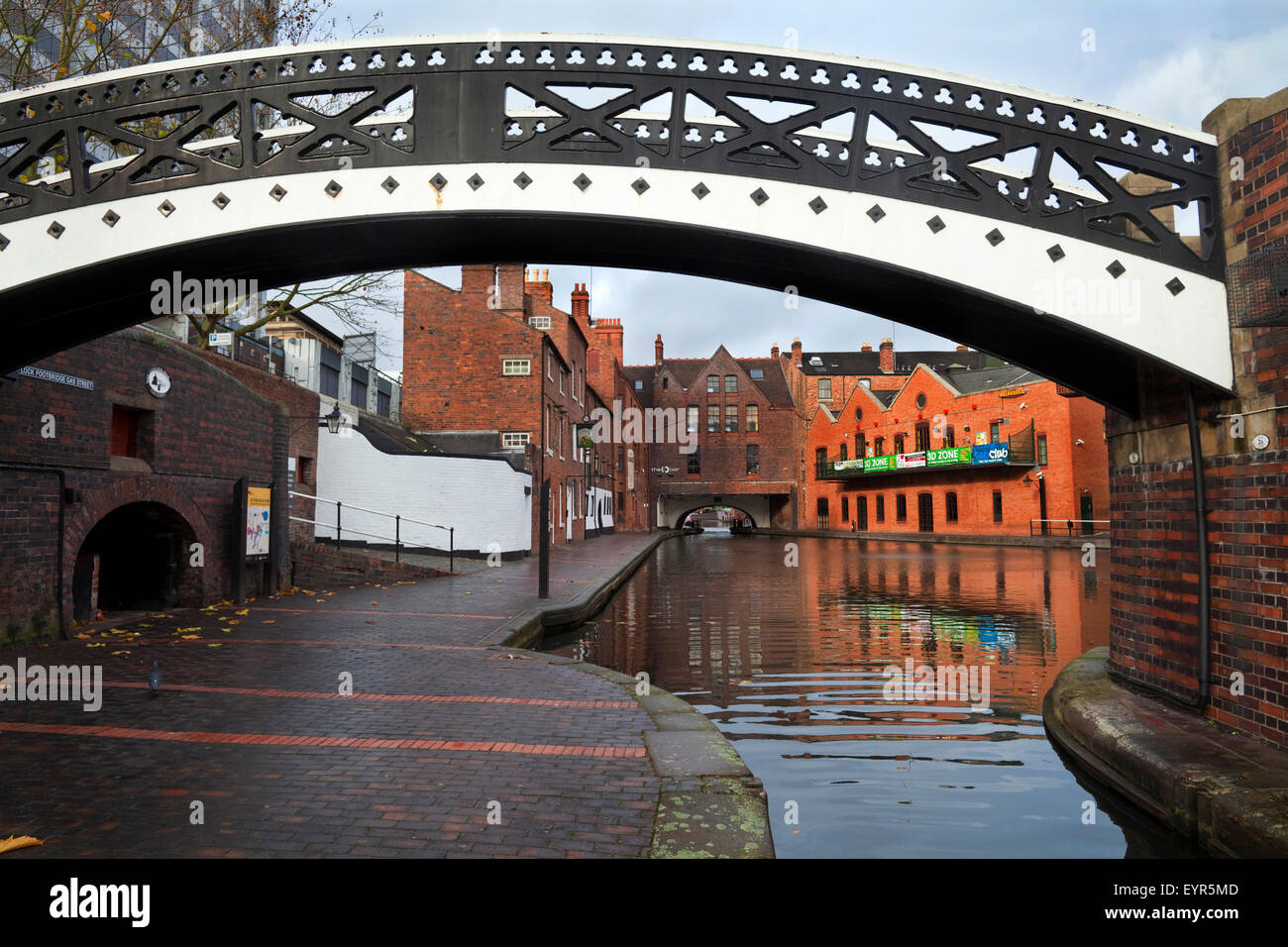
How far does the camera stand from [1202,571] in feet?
16.3

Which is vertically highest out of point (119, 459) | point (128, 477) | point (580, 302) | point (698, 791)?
point (580, 302)

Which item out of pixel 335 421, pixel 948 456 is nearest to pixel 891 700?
pixel 335 421

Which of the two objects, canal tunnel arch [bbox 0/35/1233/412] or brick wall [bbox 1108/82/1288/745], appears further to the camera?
canal tunnel arch [bbox 0/35/1233/412]

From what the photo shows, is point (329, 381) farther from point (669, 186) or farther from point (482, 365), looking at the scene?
point (669, 186)

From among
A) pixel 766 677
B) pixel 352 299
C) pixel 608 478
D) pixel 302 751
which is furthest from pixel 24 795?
pixel 608 478

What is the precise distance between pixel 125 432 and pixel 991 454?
117ft

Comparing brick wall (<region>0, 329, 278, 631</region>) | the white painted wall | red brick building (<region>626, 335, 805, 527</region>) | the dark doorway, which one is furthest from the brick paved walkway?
red brick building (<region>626, 335, 805, 527</region>)

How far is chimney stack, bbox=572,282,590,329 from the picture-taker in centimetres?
4162

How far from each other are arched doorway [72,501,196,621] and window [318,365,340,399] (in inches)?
718

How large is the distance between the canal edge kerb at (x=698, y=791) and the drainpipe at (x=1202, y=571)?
305cm

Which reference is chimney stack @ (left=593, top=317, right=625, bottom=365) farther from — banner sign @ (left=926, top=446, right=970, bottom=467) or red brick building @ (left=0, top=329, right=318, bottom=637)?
red brick building @ (left=0, top=329, right=318, bottom=637)

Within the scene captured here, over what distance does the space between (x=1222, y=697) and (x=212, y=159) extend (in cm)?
813
